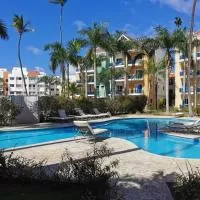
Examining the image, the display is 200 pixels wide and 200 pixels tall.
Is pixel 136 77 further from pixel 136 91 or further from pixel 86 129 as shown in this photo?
pixel 86 129

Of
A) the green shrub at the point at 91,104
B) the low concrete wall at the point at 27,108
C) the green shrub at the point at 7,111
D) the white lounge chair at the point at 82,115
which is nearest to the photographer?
the green shrub at the point at 7,111

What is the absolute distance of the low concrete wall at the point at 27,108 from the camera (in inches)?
940

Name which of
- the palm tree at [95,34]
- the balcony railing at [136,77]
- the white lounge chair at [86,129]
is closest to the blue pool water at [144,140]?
the white lounge chair at [86,129]

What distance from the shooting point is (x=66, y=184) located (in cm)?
671

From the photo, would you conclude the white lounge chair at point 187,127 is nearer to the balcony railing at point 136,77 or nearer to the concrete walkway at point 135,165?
the concrete walkway at point 135,165

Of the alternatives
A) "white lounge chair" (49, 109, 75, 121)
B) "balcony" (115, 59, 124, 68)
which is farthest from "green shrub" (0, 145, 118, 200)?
"balcony" (115, 59, 124, 68)

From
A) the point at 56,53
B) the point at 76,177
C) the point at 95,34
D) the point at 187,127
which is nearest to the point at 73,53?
the point at 56,53

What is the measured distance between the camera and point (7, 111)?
2300 cm

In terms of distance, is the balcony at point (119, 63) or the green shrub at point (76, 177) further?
the balcony at point (119, 63)

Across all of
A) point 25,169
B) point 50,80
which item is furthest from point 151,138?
point 50,80

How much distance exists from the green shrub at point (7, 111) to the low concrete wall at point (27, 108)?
0.47 m

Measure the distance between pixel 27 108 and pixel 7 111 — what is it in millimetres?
1696

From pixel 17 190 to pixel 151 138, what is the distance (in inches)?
501

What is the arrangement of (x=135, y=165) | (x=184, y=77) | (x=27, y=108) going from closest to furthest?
(x=135, y=165) → (x=27, y=108) → (x=184, y=77)
